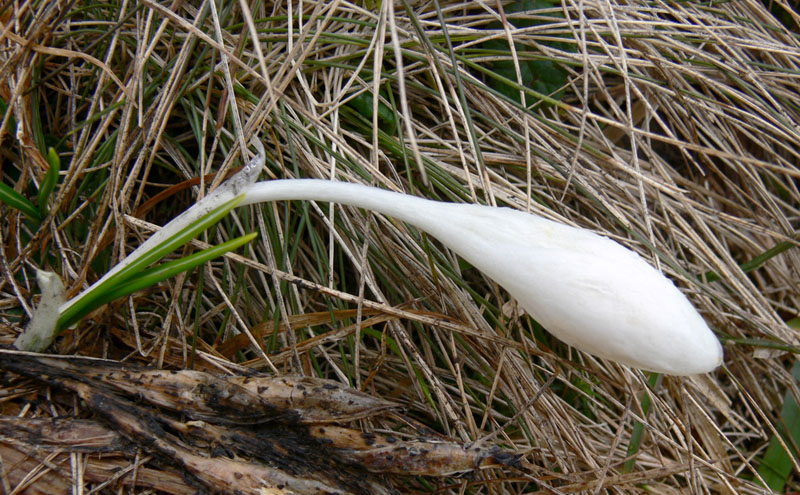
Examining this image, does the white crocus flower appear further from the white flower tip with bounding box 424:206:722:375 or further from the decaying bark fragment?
the decaying bark fragment

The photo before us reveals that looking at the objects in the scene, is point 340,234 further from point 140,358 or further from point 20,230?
point 20,230

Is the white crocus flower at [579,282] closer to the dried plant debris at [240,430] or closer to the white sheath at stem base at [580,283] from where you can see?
the white sheath at stem base at [580,283]

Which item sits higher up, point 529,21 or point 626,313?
point 529,21

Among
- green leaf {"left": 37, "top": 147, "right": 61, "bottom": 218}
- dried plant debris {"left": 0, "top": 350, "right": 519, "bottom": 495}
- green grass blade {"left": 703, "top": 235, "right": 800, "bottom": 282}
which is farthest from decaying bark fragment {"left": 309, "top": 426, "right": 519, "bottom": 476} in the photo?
green grass blade {"left": 703, "top": 235, "right": 800, "bottom": 282}

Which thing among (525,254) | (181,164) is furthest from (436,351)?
(181,164)

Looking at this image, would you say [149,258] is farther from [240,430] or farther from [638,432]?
[638,432]

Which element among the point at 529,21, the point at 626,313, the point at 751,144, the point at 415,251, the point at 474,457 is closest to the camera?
the point at 626,313

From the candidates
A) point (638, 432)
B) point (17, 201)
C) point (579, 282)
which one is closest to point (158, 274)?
point (17, 201)
